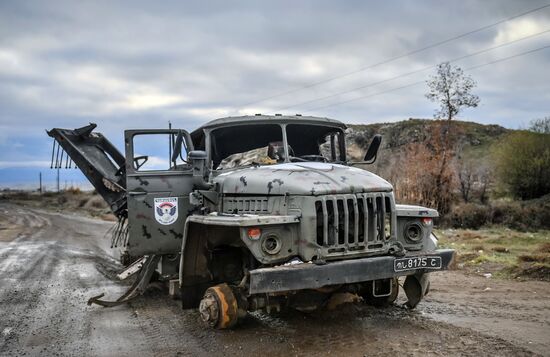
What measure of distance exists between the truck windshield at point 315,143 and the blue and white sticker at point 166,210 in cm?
171

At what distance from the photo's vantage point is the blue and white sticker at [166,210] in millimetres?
7000

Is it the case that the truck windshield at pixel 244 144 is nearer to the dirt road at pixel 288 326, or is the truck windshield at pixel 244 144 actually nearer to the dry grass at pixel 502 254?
the dirt road at pixel 288 326

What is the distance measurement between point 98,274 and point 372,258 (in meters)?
6.21

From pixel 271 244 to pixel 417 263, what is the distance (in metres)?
1.59

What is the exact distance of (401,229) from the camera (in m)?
6.16

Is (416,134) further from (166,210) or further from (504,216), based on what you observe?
(166,210)

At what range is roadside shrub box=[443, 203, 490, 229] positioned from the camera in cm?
1931

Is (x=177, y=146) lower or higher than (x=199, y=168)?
higher

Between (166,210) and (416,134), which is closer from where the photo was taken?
(166,210)

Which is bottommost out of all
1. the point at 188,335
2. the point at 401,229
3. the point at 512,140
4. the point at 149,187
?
the point at 188,335

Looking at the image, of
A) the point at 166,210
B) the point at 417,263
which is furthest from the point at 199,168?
the point at 417,263

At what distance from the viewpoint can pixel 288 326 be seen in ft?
19.7

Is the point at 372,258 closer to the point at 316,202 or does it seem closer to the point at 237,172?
the point at 316,202

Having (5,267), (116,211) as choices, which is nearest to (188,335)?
(116,211)
